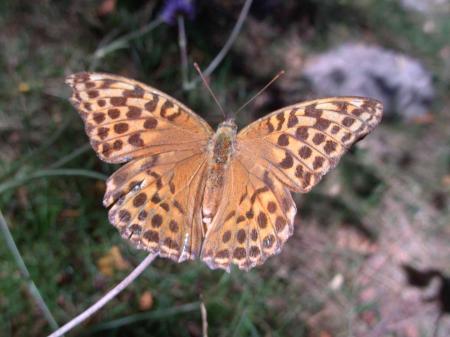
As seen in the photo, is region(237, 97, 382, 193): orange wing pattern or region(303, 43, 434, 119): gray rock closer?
region(237, 97, 382, 193): orange wing pattern

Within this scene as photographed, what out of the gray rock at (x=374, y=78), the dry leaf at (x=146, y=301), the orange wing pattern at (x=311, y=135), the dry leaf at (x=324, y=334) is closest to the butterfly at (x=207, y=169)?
the orange wing pattern at (x=311, y=135)

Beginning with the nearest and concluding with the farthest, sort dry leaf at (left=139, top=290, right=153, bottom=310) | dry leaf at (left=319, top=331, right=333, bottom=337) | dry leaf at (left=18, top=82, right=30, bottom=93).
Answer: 1. dry leaf at (left=139, top=290, right=153, bottom=310)
2. dry leaf at (left=319, top=331, right=333, bottom=337)
3. dry leaf at (left=18, top=82, right=30, bottom=93)

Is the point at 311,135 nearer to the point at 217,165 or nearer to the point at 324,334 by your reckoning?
the point at 217,165

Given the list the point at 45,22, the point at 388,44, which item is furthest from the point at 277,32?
the point at 45,22

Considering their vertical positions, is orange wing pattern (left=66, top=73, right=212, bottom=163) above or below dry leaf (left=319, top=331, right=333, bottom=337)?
above

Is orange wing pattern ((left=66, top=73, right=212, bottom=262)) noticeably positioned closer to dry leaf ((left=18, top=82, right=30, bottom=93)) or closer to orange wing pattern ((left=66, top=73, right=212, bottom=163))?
orange wing pattern ((left=66, top=73, right=212, bottom=163))

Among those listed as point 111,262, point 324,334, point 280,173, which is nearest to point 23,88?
point 111,262

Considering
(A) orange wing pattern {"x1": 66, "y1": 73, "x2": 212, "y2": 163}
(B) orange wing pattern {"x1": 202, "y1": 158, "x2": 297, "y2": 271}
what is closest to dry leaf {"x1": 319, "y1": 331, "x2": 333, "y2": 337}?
(B) orange wing pattern {"x1": 202, "y1": 158, "x2": 297, "y2": 271}
